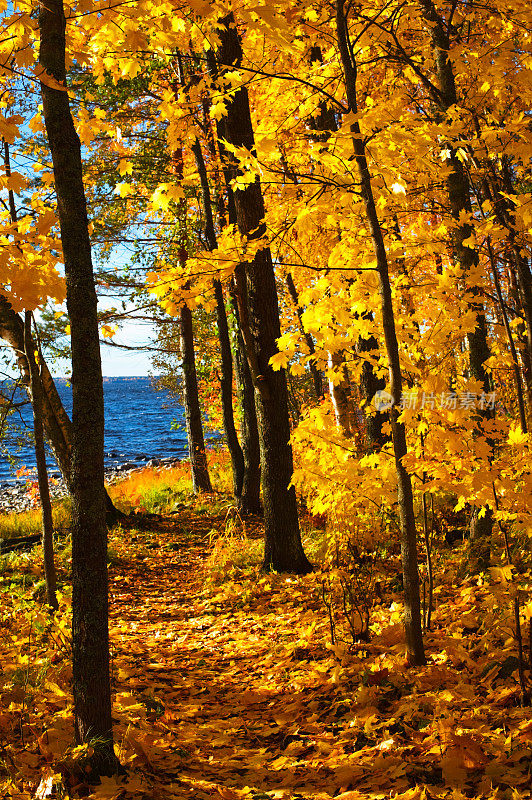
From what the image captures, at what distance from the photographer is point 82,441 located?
245cm

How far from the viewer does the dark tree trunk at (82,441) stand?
243 cm

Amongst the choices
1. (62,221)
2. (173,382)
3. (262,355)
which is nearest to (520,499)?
(62,221)

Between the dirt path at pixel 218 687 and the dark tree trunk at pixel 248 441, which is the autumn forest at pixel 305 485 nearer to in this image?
the dirt path at pixel 218 687

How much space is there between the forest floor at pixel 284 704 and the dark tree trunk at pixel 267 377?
47 cm

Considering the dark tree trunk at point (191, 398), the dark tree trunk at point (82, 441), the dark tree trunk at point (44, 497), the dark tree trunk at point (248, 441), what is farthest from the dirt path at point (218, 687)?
the dark tree trunk at point (191, 398)

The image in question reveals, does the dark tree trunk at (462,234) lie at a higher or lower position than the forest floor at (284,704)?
higher

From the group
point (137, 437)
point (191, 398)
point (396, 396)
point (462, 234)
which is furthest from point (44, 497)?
point (137, 437)

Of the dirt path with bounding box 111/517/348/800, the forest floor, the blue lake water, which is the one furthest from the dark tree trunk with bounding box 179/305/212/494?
the forest floor

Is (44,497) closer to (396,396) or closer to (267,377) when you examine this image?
(267,377)

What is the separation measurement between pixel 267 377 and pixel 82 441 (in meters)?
3.14

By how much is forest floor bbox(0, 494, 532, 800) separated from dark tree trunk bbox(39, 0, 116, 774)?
0.62 ft

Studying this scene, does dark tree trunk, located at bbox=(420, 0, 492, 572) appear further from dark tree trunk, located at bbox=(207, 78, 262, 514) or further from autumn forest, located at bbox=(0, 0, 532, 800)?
dark tree trunk, located at bbox=(207, 78, 262, 514)

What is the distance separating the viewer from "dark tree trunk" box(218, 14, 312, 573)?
17.7 feet

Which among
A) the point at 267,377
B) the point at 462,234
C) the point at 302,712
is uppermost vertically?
the point at 462,234
